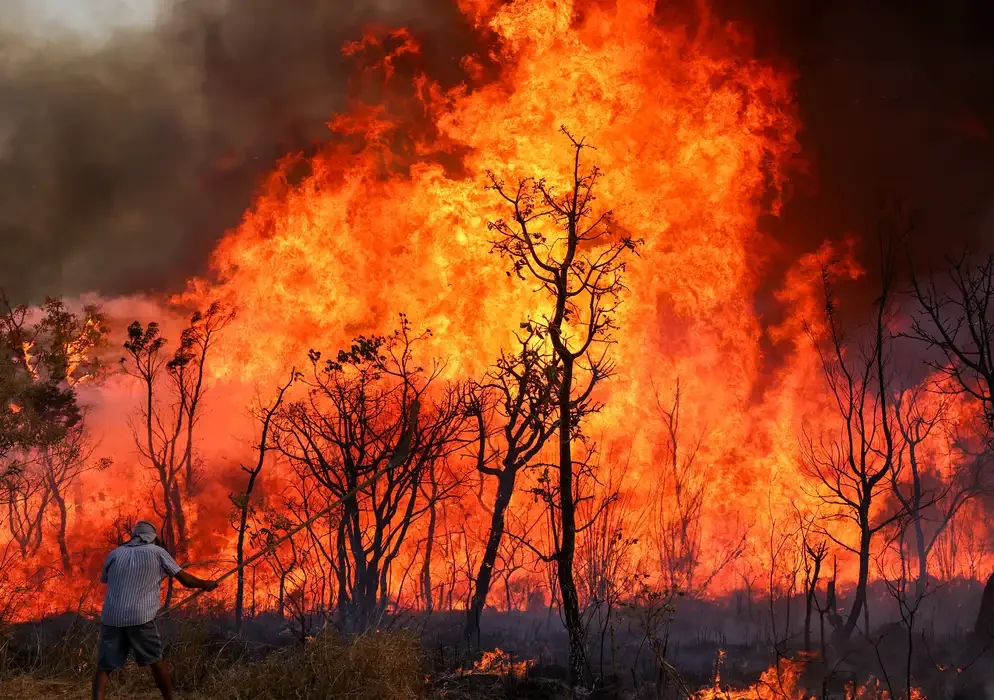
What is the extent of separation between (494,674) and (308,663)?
566 centimetres

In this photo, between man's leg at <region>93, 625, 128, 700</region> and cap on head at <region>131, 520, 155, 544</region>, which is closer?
man's leg at <region>93, 625, 128, 700</region>

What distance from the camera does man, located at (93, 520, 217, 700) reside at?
937cm

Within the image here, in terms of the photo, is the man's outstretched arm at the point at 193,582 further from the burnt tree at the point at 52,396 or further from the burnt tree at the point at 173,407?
the burnt tree at the point at 52,396

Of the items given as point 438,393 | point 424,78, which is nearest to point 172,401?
point 438,393

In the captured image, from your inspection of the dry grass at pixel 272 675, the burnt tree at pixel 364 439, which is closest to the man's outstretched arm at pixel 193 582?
the dry grass at pixel 272 675

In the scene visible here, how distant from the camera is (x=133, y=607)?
9.38 meters

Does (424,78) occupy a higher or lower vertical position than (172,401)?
higher

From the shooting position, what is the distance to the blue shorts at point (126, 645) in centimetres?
940

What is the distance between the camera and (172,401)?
31.5m

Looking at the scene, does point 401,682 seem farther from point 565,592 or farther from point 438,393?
point 438,393

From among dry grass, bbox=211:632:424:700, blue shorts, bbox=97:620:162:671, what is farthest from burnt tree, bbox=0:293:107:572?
blue shorts, bbox=97:620:162:671

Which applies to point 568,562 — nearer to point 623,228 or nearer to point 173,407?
point 623,228

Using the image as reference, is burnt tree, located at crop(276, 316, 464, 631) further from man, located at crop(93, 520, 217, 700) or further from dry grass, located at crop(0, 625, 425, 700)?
man, located at crop(93, 520, 217, 700)

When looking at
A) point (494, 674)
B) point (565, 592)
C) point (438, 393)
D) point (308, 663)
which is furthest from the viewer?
point (438, 393)
